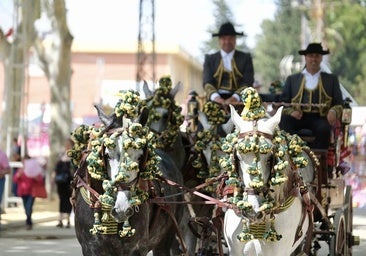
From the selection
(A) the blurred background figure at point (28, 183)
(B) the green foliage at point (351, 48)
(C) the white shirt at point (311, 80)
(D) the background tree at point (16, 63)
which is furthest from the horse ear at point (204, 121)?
(B) the green foliage at point (351, 48)

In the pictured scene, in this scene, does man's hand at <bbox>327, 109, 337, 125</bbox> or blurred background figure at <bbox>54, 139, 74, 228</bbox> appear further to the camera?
blurred background figure at <bbox>54, 139, 74, 228</bbox>

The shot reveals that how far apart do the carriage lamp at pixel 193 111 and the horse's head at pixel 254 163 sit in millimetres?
6373

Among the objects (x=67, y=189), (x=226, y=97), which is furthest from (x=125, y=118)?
(x=67, y=189)

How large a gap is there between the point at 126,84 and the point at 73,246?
5397cm

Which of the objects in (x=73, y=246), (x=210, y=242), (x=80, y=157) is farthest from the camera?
(x=73, y=246)

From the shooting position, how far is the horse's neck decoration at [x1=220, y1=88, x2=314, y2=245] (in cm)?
1007

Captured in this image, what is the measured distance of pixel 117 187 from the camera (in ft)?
33.9

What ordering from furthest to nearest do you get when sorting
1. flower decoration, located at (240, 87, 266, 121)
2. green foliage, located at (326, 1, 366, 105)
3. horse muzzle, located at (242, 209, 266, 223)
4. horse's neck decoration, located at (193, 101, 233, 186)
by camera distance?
green foliage, located at (326, 1, 366, 105), horse's neck decoration, located at (193, 101, 233, 186), flower decoration, located at (240, 87, 266, 121), horse muzzle, located at (242, 209, 266, 223)

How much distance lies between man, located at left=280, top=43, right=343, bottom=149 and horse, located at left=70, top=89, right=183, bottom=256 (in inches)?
142

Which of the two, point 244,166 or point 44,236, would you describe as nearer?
point 244,166

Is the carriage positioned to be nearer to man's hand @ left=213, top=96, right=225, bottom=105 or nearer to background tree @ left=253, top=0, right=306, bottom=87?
man's hand @ left=213, top=96, right=225, bottom=105

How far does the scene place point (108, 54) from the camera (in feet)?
256


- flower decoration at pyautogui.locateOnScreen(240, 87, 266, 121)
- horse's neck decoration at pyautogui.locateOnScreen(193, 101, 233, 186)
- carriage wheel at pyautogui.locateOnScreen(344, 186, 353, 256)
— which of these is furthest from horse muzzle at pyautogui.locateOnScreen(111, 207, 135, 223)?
carriage wheel at pyautogui.locateOnScreen(344, 186, 353, 256)

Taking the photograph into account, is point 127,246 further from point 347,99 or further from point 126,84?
point 126,84
